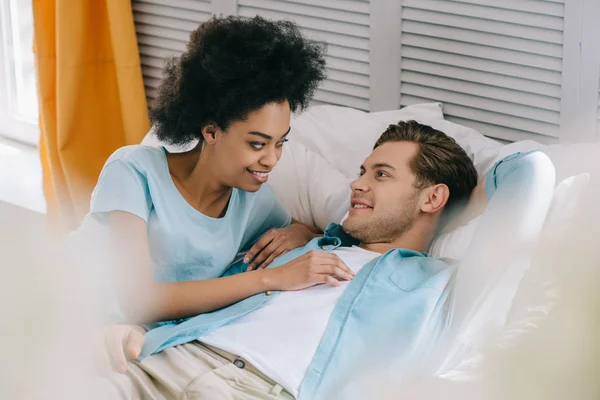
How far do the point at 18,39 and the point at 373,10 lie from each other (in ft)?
5.14

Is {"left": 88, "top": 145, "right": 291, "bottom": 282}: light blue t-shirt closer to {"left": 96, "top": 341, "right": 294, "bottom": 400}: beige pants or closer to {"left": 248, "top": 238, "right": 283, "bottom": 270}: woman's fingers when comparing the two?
{"left": 248, "top": 238, "right": 283, "bottom": 270}: woman's fingers

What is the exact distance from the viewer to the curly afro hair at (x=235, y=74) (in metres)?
1.32

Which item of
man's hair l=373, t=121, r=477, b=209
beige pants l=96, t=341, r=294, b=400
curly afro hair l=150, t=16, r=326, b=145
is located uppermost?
curly afro hair l=150, t=16, r=326, b=145

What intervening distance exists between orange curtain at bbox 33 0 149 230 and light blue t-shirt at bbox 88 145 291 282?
1.00 m

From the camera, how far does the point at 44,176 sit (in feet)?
8.21

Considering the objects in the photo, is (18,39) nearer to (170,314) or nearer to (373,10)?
(373,10)

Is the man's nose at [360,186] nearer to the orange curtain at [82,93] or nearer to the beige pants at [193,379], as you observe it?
the beige pants at [193,379]

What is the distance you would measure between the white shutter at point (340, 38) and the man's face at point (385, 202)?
0.57 m

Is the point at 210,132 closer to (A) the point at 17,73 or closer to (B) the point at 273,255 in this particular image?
(B) the point at 273,255

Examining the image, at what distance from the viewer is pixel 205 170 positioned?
4.68 feet

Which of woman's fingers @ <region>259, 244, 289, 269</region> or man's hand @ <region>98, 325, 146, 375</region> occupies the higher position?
woman's fingers @ <region>259, 244, 289, 269</region>

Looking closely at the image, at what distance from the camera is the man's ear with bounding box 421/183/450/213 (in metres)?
1.48

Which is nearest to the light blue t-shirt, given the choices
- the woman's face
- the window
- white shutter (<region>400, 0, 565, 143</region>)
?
the woman's face

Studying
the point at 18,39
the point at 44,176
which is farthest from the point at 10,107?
the point at 44,176
